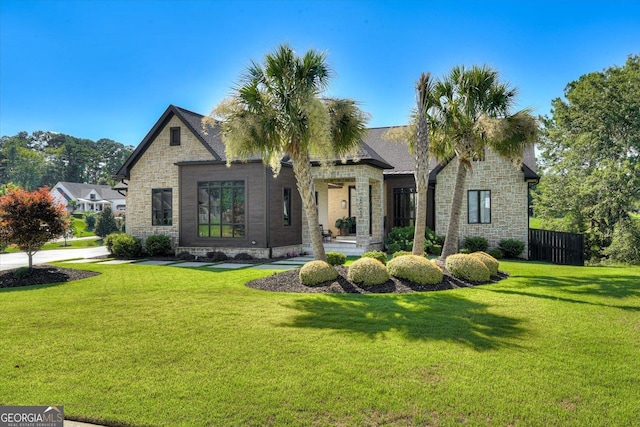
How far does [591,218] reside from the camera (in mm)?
24188

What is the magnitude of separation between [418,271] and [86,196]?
71748 millimetres

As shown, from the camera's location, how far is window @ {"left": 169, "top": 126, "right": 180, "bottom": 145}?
1898 cm

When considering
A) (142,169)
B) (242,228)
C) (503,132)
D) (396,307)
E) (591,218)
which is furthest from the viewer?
(591,218)

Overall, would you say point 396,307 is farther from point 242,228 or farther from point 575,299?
point 242,228

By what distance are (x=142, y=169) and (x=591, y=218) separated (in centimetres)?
2491

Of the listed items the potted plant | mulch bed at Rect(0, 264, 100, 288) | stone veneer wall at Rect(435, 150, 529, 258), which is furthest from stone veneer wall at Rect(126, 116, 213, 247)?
stone veneer wall at Rect(435, 150, 529, 258)

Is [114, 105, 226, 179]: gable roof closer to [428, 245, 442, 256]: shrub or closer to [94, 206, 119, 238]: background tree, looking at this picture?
[428, 245, 442, 256]: shrub

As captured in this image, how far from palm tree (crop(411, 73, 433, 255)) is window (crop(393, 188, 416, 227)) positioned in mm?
8570

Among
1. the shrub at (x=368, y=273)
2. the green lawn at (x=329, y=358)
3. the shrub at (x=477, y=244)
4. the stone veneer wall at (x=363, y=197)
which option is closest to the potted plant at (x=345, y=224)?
the stone veneer wall at (x=363, y=197)

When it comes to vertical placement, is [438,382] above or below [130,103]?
below

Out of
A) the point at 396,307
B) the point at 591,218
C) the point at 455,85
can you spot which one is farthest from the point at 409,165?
the point at 396,307

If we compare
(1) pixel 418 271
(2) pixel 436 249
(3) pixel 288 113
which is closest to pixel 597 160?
(2) pixel 436 249

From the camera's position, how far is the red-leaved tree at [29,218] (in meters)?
12.2

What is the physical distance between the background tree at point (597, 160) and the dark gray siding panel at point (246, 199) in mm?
18536
